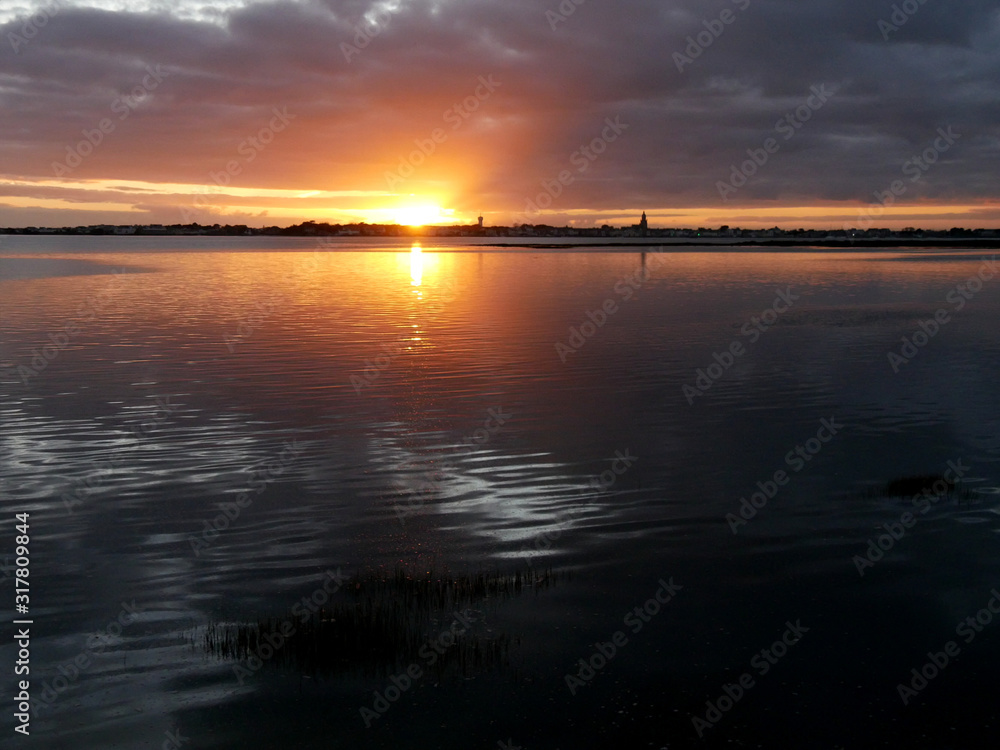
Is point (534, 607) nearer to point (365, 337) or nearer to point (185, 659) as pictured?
point (185, 659)

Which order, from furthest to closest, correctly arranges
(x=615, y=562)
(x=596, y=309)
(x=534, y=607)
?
1. (x=596, y=309)
2. (x=615, y=562)
3. (x=534, y=607)

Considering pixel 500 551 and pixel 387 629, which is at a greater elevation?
pixel 500 551

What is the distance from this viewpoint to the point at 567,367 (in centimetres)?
3147

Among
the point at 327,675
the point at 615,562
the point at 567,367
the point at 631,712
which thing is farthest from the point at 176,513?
the point at 567,367

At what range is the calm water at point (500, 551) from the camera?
9.24m

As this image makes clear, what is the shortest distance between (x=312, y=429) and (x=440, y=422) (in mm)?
3199

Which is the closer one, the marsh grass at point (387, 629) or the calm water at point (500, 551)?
the calm water at point (500, 551)

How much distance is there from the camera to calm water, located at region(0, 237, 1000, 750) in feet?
30.3

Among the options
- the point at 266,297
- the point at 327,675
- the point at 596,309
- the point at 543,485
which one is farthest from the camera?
the point at 266,297

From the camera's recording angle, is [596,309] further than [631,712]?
Yes

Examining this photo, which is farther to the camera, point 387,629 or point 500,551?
point 500,551

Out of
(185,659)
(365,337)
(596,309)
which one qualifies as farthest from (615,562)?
(596,309)

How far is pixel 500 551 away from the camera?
13.4 meters

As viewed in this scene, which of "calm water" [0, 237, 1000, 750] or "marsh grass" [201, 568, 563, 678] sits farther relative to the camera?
"marsh grass" [201, 568, 563, 678]
